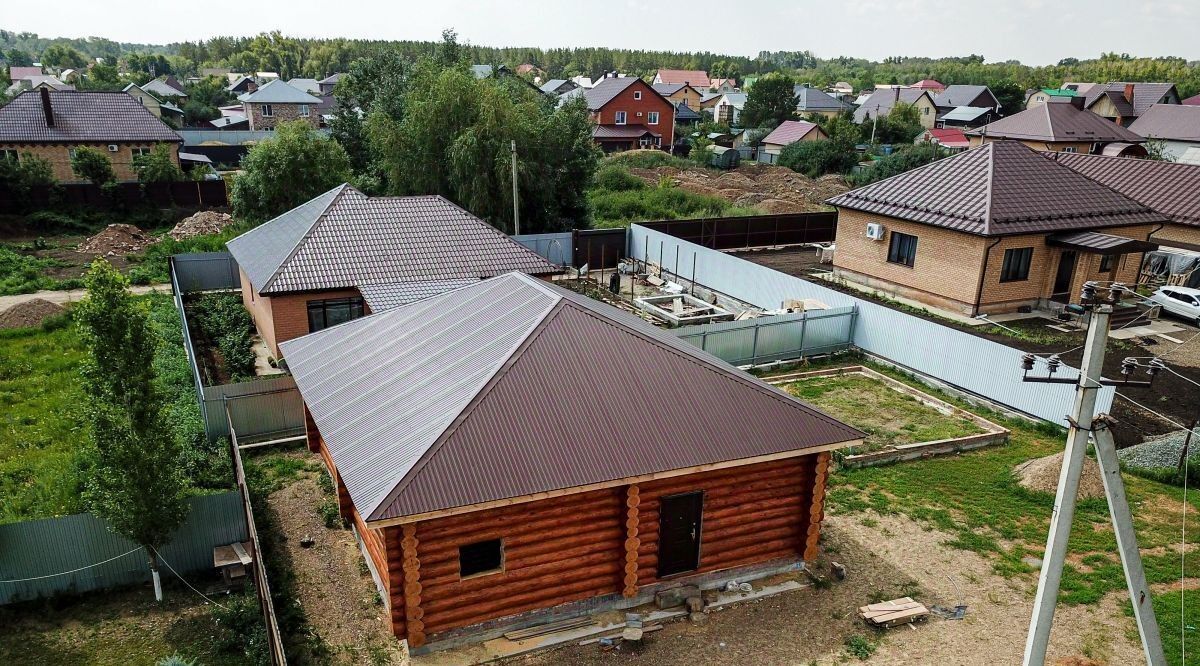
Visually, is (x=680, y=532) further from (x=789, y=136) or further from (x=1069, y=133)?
(x=789, y=136)

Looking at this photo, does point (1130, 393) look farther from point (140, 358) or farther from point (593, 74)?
point (593, 74)

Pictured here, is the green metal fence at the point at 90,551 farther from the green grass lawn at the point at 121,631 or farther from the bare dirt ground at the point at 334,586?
the bare dirt ground at the point at 334,586

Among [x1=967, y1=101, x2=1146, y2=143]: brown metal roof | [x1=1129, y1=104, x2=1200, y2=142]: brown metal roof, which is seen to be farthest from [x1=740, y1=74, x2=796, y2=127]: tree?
[x1=1129, y1=104, x2=1200, y2=142]: brown metal roof

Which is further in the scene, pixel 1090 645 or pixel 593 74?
pixel 593 74

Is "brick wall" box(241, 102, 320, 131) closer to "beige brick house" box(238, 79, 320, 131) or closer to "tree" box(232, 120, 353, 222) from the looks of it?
"beige brick house" box(238, 79, 320, 131)

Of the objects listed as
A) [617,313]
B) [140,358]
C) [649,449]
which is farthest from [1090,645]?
[140,358]
